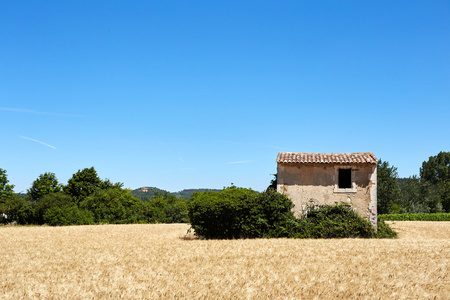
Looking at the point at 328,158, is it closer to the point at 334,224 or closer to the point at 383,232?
the point at 334,224

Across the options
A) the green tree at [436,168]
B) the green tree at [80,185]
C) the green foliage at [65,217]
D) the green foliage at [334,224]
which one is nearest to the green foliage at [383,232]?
the green foliage at [334,224]

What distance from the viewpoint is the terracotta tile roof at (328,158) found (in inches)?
861

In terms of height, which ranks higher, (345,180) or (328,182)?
(345,180)

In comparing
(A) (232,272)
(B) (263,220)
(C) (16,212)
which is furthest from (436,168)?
(A) (232,272)

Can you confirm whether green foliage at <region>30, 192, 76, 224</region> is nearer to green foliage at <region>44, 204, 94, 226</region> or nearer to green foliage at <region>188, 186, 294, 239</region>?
green foliage at <region>44, 204, 94, 226</region>

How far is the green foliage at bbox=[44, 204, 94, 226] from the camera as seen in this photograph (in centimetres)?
3653

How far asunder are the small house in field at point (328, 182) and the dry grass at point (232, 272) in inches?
214

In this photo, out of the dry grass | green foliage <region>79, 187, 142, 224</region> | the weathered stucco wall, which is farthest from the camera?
green foliage <region>79, 187, 142, 224</region>

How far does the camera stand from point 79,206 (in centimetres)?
4616

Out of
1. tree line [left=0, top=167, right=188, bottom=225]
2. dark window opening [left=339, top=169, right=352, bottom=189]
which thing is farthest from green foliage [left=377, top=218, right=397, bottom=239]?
tree line [left=0, top=167, right=188, bottom=225]

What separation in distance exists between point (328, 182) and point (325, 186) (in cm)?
29

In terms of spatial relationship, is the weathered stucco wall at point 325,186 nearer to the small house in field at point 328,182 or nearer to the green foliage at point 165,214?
the small house in field at point 328,182

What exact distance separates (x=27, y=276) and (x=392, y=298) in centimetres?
911

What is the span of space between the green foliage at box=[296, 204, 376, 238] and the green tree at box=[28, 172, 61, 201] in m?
44.1
